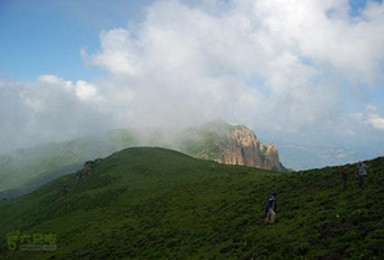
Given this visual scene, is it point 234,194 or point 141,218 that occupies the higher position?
point 234,194

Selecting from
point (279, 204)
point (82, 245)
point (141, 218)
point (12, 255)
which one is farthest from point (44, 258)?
point (279, 204)

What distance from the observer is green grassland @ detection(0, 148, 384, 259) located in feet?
77.5

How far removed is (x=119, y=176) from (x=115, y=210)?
3603 centimetres

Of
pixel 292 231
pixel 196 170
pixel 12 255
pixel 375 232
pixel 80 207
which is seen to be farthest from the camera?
pixel 196 170

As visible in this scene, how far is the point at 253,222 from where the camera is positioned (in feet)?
113

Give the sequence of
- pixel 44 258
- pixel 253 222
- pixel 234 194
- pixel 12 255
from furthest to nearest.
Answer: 1. pixel 12 255
2. pixel 234 194
3. pixel 44 258
4. pixel 253 222

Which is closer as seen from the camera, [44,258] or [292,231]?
[292,231]

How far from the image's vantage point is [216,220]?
1607 inches

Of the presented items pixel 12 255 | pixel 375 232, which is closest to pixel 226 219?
pixel 375 232

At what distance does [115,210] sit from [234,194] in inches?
1220

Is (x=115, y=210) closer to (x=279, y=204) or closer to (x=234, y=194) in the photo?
(x=234, y=194)

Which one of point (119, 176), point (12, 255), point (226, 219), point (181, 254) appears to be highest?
point (119, 176)

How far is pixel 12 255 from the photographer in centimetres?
5744

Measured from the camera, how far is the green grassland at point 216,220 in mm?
23625
